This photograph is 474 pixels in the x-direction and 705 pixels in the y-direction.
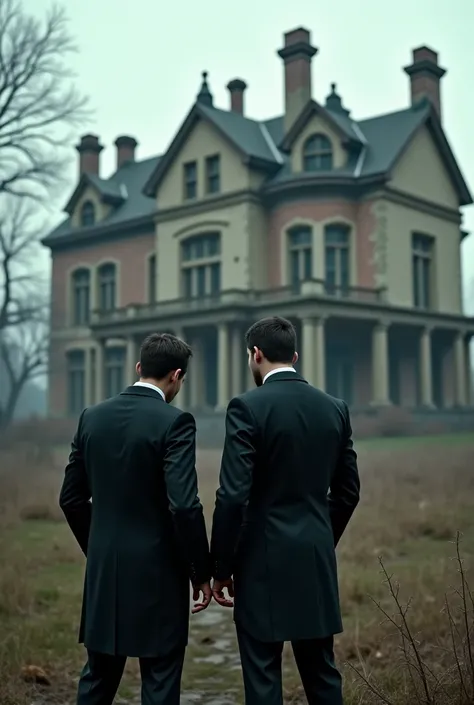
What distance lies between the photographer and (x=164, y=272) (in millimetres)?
32406

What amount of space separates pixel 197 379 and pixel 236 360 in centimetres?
269

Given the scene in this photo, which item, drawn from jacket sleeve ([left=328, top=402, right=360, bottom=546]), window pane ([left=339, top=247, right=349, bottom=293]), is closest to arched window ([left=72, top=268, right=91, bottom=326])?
window pane ([left=339, top=247, right=349, bottom=293])

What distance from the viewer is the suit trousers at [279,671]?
3.25 meters

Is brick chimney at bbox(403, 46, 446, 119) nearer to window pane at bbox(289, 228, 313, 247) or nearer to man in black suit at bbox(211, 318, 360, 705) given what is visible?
window pane at bbox(289, 228, 313, 247)

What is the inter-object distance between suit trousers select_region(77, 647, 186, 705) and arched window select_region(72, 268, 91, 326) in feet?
114

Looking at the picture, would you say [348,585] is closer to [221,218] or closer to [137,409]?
[137,409]

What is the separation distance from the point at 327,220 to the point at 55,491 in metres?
17.7

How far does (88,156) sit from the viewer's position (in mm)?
40219

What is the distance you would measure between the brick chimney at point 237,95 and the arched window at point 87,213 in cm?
807

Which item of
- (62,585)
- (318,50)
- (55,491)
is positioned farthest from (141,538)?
(318,50)

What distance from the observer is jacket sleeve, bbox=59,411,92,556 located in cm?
364

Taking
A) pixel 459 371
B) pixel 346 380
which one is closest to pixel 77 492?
pixel 346 380

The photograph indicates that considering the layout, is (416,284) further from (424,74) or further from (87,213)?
(87,213)

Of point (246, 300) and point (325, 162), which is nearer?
point (246, 300)
